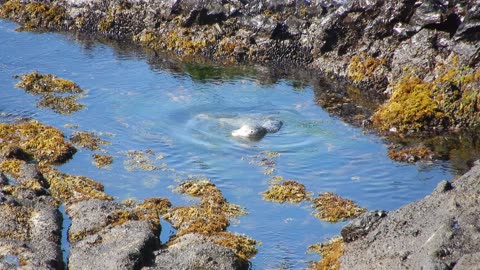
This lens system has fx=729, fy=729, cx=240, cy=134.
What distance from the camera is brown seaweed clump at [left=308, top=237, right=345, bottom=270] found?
1291cm

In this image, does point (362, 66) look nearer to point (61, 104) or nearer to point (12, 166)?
point (61, 104)

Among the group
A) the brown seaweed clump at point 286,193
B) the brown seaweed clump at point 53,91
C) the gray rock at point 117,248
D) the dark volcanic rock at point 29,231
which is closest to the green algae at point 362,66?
the brown seaweed clump at point 286,193

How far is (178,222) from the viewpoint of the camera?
1488 centimetres

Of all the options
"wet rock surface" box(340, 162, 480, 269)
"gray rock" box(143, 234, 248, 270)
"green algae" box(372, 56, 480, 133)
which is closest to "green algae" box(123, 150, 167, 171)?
"gray rock" box(143, 234, 248, 270)

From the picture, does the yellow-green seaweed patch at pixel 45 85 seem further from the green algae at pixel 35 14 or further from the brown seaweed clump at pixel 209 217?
the brown seaweed clump at pixel 209 217

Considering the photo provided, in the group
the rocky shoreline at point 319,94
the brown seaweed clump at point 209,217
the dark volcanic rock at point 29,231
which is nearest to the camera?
the rocky shoreline at point 319,94

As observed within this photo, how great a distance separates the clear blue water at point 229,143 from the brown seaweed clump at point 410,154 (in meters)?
0.25

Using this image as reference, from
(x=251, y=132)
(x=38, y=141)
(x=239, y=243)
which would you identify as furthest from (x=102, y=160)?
(x=239, y=243)

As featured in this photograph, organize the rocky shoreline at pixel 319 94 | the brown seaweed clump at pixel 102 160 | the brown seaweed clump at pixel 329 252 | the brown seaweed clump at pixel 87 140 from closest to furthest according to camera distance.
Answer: the rocky shoreline at pixel 319 94
the brown seaweed clump at pixel 329 252
the brown seaweed clump at pixel 102 160
the brown seaweed clump at pixel 87 140

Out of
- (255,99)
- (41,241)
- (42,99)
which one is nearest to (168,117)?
(255,99)

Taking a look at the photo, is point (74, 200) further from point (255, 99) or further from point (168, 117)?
point (255, 99)

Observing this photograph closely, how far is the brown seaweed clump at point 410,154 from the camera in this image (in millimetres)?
17875

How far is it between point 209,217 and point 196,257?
233 centimetres

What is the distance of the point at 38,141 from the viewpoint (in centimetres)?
1875
